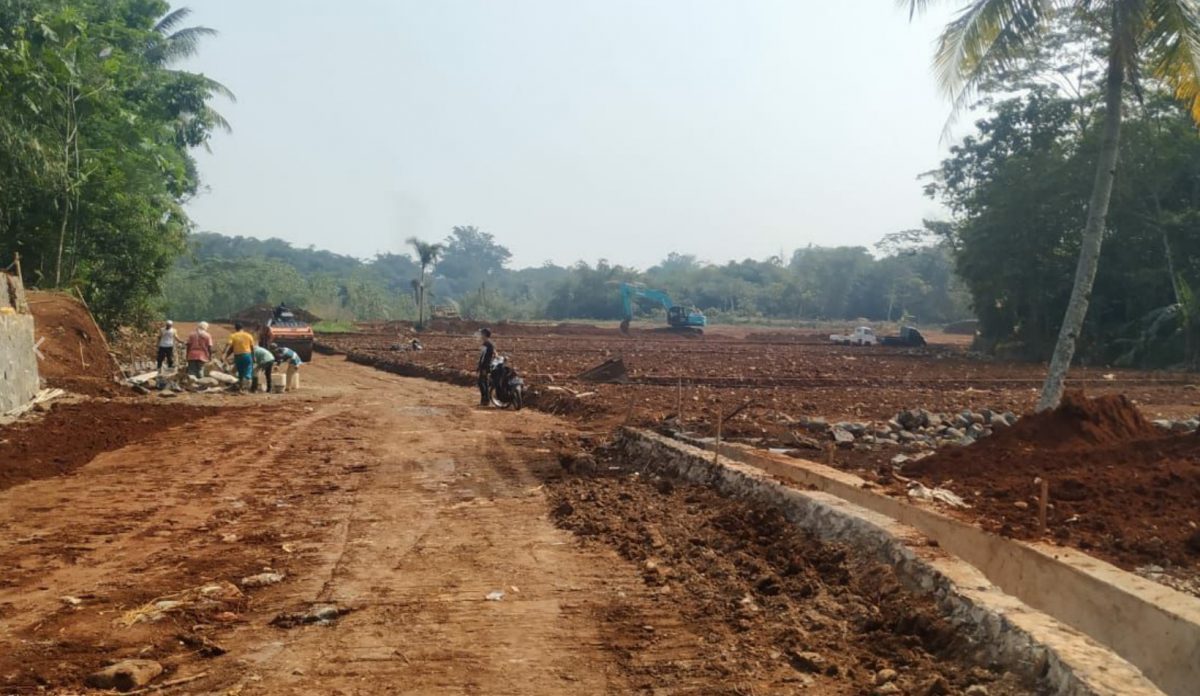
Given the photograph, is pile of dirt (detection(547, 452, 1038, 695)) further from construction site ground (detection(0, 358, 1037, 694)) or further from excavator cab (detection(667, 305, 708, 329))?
excavator cab (detection(667, 305, 708, 329))

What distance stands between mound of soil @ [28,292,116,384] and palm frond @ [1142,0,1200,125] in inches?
798

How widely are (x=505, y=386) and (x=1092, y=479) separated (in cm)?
1317

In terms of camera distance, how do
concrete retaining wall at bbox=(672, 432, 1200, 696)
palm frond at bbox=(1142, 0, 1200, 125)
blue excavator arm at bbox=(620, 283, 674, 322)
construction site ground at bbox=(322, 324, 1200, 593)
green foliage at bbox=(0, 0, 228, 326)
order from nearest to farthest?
1. concrete retaining wall at bbox=(672, 432, 1200, 696)
2. construction site ground at bbox=(322, 324, 1200, 593)
3. palm frond at bbox=(1142, 0, 1200, 125)
4. green foliage at bbox=(0, 0, 228, 326)
5. blue excavator arm at bbox=(620, 283, 674, 322)

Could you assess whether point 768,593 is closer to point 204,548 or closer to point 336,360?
point 204,548

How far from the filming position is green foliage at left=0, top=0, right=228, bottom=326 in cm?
2384

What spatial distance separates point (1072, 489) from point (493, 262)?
171623mm

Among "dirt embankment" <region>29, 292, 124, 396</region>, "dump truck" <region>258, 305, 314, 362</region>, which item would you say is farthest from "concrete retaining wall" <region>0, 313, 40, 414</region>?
"dump truck" <region>258, 305, 314, 362</region>

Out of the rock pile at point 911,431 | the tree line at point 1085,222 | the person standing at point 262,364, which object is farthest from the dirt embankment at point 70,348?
the tree line at point 1085,222

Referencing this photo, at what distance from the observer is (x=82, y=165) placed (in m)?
27.1

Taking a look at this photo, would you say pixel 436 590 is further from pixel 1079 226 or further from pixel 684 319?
pixel 684 319

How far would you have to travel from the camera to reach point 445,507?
9500 millimetres

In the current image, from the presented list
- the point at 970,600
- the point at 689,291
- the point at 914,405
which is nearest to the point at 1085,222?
the point at 914,405

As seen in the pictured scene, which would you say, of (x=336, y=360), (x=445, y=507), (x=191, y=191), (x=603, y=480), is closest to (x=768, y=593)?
(x=445, y=507)

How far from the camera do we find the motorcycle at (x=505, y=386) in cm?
2069
